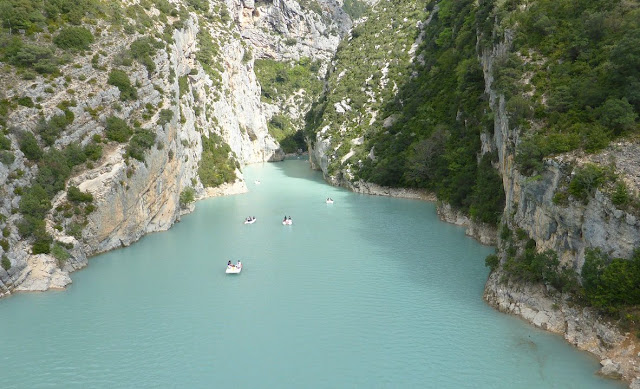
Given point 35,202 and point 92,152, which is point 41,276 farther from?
point 92,152

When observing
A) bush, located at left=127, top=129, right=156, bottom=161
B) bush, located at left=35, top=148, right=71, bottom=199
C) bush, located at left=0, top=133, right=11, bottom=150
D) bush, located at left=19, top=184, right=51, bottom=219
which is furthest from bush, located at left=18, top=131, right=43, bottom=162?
bush, located at left=127, top=129, right=156, bottom=161

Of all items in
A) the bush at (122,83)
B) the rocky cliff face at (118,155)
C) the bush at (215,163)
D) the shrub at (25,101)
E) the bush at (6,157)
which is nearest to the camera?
the rocky cliff face at (118,155)

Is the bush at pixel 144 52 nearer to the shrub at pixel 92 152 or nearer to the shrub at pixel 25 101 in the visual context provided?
the shrub at pixel 25 101

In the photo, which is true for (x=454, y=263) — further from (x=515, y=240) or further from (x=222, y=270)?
(x=222, y=270)

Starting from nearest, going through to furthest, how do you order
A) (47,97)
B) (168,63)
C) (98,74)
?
(47,97) < (98,74) < (168,63)

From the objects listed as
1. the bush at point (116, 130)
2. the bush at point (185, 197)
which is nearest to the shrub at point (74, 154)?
the bush at point (116, 130)

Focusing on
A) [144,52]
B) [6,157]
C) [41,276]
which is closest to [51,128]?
[6,157]

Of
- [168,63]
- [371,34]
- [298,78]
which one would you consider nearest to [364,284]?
[168,63]
